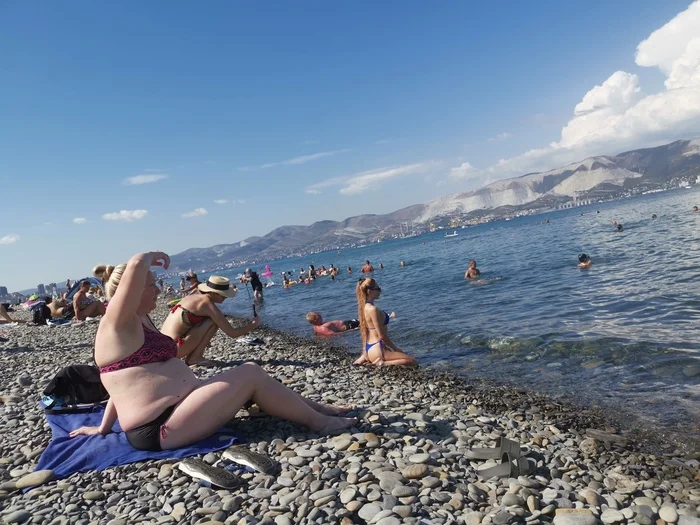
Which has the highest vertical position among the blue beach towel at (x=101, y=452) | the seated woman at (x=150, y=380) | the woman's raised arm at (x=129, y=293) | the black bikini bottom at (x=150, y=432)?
the woman's raised arm at (x=129, y=293)

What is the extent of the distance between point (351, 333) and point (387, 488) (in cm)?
1003

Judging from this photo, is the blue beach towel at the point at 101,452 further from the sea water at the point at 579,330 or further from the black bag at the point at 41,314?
the black bag at the point at 41,314

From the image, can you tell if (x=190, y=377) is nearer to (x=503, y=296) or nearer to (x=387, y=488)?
(x=387, y=488)

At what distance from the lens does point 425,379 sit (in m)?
7.90

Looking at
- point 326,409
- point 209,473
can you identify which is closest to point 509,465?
point 326,409

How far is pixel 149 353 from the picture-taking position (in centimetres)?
416

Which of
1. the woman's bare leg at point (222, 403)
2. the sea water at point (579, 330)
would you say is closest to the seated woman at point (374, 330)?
the sea water at point (579, 330)

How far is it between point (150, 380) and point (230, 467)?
42.1 inches

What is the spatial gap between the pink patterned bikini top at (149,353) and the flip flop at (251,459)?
108 centimetres

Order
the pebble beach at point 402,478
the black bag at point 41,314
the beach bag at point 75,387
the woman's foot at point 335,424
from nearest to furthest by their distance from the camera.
Answer: the pebble beach at point 402,478 → the woman's foot at point 335,424 → the beach bag at point 75,387 → the black bag at point 41,314

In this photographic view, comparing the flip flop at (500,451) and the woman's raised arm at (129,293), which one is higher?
the woman's raised arm at (129,293)

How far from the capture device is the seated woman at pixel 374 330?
8.71 meters

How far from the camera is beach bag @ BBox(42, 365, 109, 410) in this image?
5.93 m

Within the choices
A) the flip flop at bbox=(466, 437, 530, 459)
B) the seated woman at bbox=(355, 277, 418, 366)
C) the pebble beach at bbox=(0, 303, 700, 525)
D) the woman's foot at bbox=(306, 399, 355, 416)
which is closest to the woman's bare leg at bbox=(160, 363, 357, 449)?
the pebble beach at bbox=(0, 303, 700, 525)
